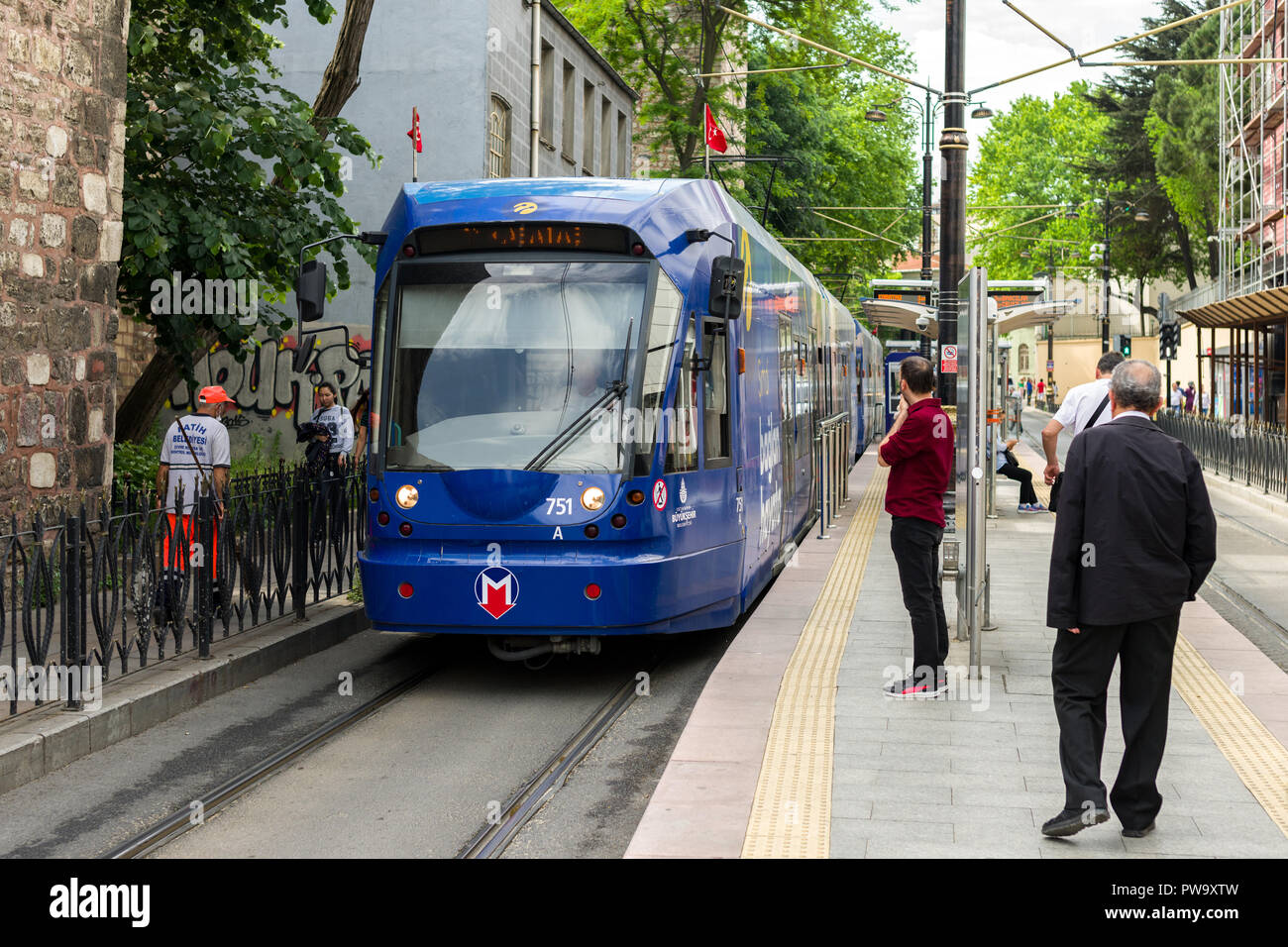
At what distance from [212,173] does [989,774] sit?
10.5 metres

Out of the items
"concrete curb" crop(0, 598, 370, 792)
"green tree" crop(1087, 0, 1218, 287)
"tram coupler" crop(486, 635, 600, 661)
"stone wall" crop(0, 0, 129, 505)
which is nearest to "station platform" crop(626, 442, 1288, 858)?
"tram coupler" crop(486, 635, 600, 661)

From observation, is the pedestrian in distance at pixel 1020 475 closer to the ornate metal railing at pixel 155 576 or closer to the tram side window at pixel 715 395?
the ornate metal railing at pixel 155 576

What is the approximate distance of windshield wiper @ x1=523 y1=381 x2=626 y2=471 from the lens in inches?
355

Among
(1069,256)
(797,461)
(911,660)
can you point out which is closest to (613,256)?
(911,660)

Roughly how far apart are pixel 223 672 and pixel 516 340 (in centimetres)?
265

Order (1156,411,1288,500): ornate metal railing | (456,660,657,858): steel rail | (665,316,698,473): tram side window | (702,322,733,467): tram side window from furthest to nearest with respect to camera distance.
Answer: (1156,411,1288,500): ornate metal railing → (702,322,733,467): tram side window → (665,316,698,473): tram side window → (456,660,657,858): steel rail

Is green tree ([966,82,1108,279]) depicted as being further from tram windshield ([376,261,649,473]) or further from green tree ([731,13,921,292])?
tram windshield ([376,261,649,473])

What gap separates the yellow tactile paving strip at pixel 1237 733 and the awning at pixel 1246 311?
20.2m

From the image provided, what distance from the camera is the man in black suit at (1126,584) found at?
18.6 feet

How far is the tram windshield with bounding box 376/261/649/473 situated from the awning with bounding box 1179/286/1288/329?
2124 cm

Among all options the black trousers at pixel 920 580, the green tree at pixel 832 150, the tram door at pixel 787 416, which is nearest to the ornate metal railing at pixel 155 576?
the tram door at pixel 787 416

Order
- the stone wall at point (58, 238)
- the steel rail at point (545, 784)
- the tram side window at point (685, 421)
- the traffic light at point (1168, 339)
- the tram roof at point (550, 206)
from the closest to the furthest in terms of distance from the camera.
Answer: the steel rail at point (545, 784) → the tram side window at point (685, 421) → the tram roof at point (550, 206) → the stone wall at point (58, 238) → the traffic light at point (1168, 339)

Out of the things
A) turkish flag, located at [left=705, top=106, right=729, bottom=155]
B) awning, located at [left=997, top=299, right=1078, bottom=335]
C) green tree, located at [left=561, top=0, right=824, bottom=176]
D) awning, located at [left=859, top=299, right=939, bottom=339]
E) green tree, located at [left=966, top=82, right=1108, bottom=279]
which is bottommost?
awning, located at [left=997, top=299, right=1078, bottom=335]

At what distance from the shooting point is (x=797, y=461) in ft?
50.2
